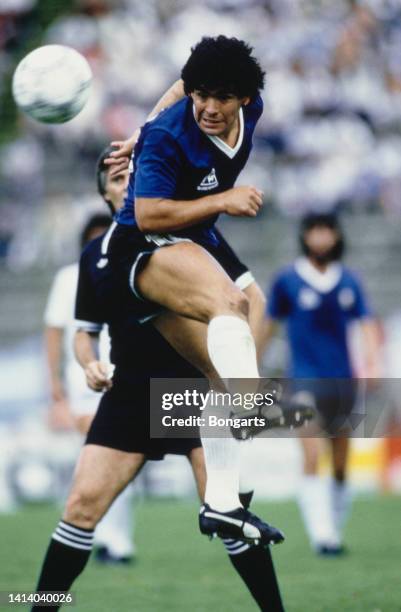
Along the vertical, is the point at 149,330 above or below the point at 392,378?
above

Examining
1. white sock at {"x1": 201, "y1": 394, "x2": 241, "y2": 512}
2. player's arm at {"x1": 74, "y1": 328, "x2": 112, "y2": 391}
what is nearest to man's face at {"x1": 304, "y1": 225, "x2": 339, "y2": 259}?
player's arm at {"x1": 74, "y1": 328, "x2": 112, "y2": 391}

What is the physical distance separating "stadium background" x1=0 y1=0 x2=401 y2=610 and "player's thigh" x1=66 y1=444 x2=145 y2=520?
31.4 ft

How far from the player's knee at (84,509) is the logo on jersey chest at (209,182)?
1.29m

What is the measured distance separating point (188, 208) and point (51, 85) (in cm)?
92

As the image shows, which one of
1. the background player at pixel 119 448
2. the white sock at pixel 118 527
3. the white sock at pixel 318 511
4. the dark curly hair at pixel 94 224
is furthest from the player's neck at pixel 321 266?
the background player at pixel 119 448

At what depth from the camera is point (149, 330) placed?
18.6 feet

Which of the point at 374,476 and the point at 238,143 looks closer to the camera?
the point at 238,143

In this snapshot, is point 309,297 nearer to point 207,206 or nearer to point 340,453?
point 340,453

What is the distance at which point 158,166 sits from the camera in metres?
4.92

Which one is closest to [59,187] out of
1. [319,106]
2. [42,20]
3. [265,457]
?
[42,20]

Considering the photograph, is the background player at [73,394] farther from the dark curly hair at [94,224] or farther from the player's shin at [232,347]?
the player's shin at [232,347]

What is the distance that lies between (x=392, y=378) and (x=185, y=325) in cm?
884

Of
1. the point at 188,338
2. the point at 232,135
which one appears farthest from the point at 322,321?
the point at 232,135

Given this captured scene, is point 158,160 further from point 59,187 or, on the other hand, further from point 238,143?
point 59,187
